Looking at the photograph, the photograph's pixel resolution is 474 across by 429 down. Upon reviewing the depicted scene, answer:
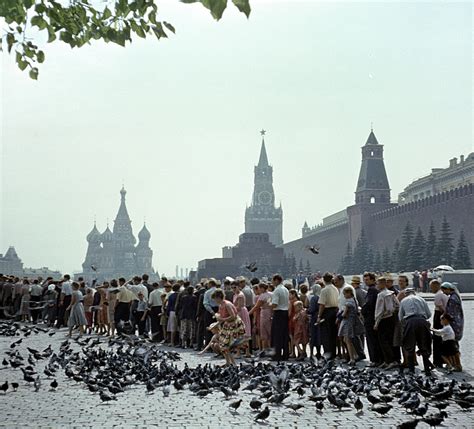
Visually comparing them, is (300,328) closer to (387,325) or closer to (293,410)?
(387,325)

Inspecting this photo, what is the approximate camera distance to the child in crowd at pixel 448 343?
840 centimetres

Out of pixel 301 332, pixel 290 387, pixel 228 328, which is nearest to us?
pixel 290 387

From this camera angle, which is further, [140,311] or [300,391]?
[140,311]

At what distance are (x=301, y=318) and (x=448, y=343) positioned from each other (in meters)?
2.20

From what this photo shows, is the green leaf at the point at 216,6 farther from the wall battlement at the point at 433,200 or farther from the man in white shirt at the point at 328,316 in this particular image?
the wall battlement at the point at 433,200

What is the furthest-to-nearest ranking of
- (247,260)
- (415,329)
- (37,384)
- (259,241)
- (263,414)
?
(259,241) → (247,260) → (415,329) → (37,384) → (263,414)

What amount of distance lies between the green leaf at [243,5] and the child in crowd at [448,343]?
5692 millimetres

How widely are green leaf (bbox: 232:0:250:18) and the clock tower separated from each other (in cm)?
13415

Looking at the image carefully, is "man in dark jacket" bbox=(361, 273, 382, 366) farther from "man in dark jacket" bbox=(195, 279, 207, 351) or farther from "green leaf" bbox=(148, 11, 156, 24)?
"green leaf" bbox=(148, 11, 156, 24)

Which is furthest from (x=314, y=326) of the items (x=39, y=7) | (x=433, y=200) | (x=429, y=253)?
(x=433, y=200)

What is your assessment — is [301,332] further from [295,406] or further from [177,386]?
[295,406]

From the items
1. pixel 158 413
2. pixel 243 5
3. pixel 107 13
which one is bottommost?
pixel 158 413

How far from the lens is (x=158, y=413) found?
6145 mm

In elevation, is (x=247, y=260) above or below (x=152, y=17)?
above
